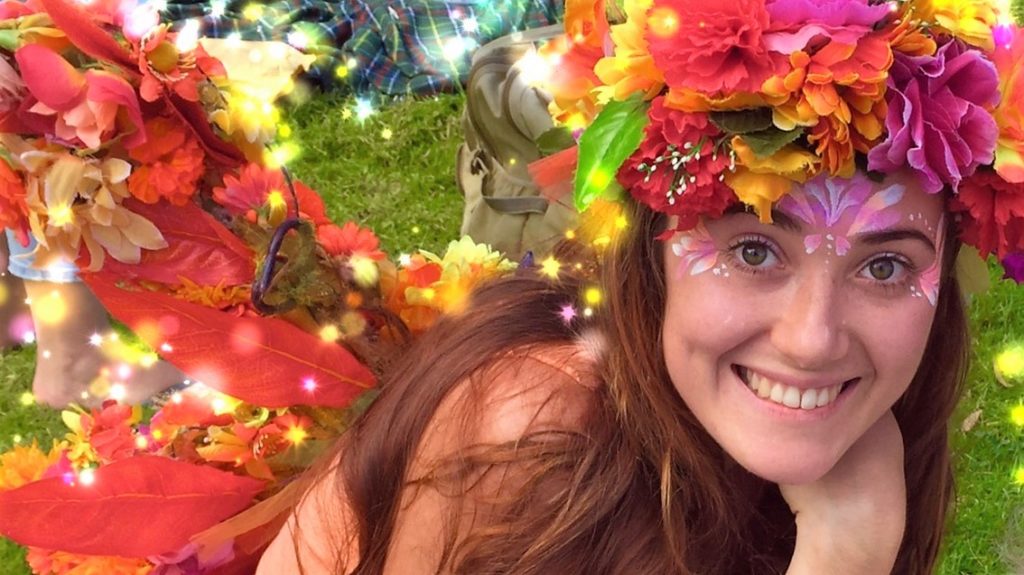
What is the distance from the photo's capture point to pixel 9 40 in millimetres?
1576

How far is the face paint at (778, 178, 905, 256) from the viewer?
121 cm

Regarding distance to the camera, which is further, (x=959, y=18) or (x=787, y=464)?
(x=787, y=464)

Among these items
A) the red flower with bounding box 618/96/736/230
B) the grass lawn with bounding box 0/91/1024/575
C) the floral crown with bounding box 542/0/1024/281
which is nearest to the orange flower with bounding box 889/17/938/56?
the floral crown with bounding box 542/0/1024/281

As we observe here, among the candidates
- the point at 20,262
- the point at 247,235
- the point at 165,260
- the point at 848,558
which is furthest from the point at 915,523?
the point at 20,262

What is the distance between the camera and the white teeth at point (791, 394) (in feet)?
4.30

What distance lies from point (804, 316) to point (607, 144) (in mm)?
297

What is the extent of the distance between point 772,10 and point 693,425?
2.02ft

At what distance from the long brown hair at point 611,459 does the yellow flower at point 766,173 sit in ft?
0.71

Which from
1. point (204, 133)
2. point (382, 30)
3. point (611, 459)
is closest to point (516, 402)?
point (611, 459)

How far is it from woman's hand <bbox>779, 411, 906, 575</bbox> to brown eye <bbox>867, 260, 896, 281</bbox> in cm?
31

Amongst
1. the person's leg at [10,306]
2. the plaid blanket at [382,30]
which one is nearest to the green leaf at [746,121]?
the person's leg at [10,306]

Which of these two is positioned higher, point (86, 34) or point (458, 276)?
point (86, 34)

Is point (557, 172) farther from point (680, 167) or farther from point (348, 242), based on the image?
point (348, 242)

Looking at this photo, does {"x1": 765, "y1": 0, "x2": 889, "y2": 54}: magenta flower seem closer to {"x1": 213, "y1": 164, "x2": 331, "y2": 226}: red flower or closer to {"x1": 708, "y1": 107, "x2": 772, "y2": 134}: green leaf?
{"x1": 708, "y1": 107, "x2": 772, "y2": 134}: green leaf
